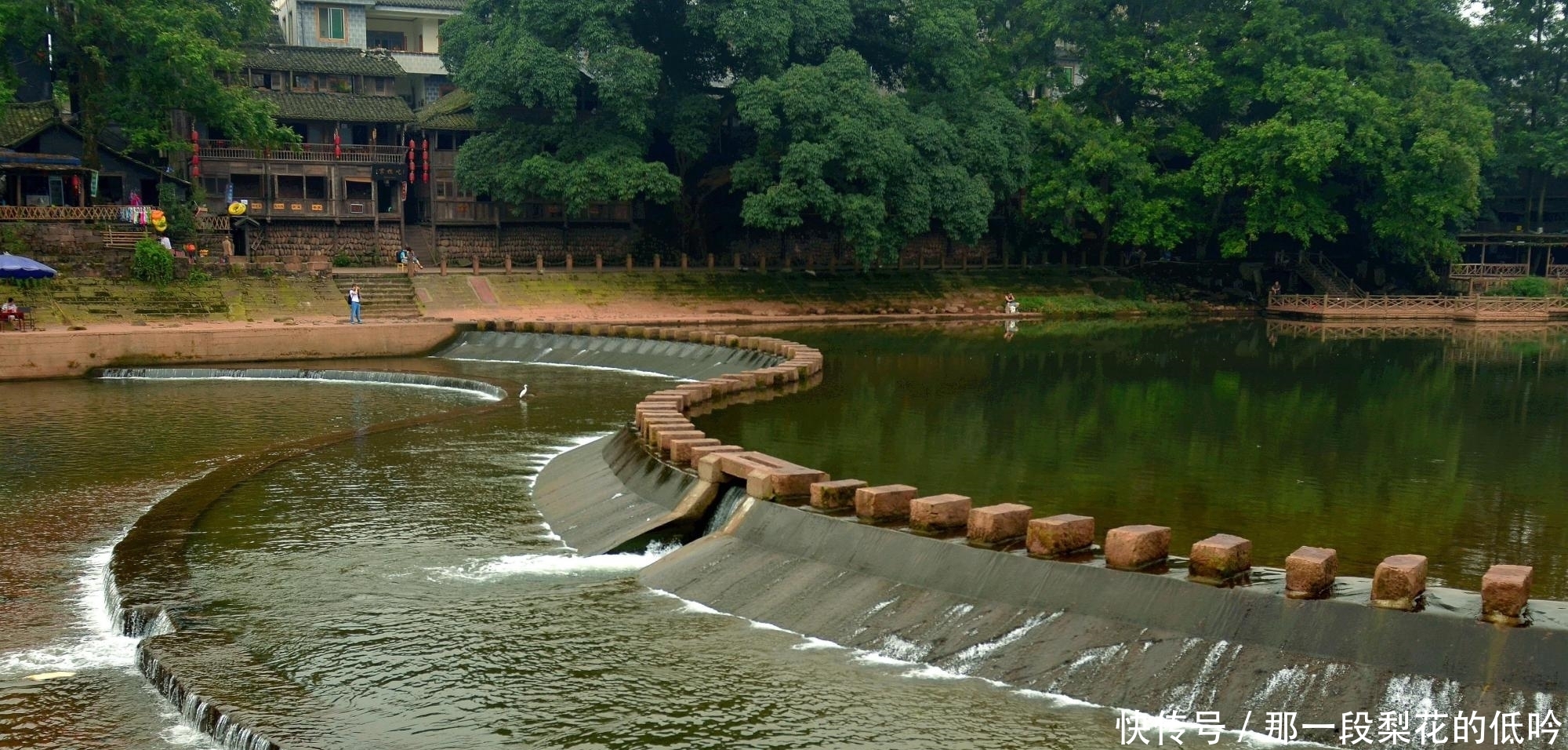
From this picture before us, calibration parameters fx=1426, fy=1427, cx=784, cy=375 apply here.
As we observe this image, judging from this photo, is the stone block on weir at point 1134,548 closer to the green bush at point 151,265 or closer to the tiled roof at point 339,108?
the green bush at point 151,265

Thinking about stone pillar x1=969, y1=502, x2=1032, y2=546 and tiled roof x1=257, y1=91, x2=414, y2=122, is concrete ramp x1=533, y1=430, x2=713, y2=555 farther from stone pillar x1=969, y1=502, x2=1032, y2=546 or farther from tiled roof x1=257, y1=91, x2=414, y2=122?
tiled roof x1=257, y1=91, x2=414, y2=122

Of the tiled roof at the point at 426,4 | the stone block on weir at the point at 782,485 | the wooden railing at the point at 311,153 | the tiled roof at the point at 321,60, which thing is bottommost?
the stone block on weir at the point at 782,485

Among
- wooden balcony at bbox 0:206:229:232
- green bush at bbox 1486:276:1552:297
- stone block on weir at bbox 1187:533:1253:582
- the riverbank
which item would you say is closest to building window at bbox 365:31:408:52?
the riverbank

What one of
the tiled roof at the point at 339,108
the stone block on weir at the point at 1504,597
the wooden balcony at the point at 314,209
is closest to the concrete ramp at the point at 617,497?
the stone block on weir at the point at 1504,597

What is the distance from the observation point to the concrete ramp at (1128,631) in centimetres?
1298

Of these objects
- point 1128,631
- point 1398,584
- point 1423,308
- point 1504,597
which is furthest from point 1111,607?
point 1423,308

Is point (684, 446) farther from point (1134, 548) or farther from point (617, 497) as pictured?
point (1134, 548)

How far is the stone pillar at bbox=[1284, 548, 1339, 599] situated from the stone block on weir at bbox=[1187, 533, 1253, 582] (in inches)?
27.5

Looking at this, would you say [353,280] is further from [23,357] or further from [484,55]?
[23,357]

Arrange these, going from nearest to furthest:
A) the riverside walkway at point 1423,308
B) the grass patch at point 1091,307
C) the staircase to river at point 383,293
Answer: the staircase to river at point 383,293
the grass patch at point 1091,307
the riverside walkway at point 1423,308

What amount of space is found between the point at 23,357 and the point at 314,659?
3059cm

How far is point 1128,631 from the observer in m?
14.8

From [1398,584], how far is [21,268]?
43980 millimetres

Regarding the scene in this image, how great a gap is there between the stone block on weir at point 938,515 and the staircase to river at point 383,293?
42909mm
